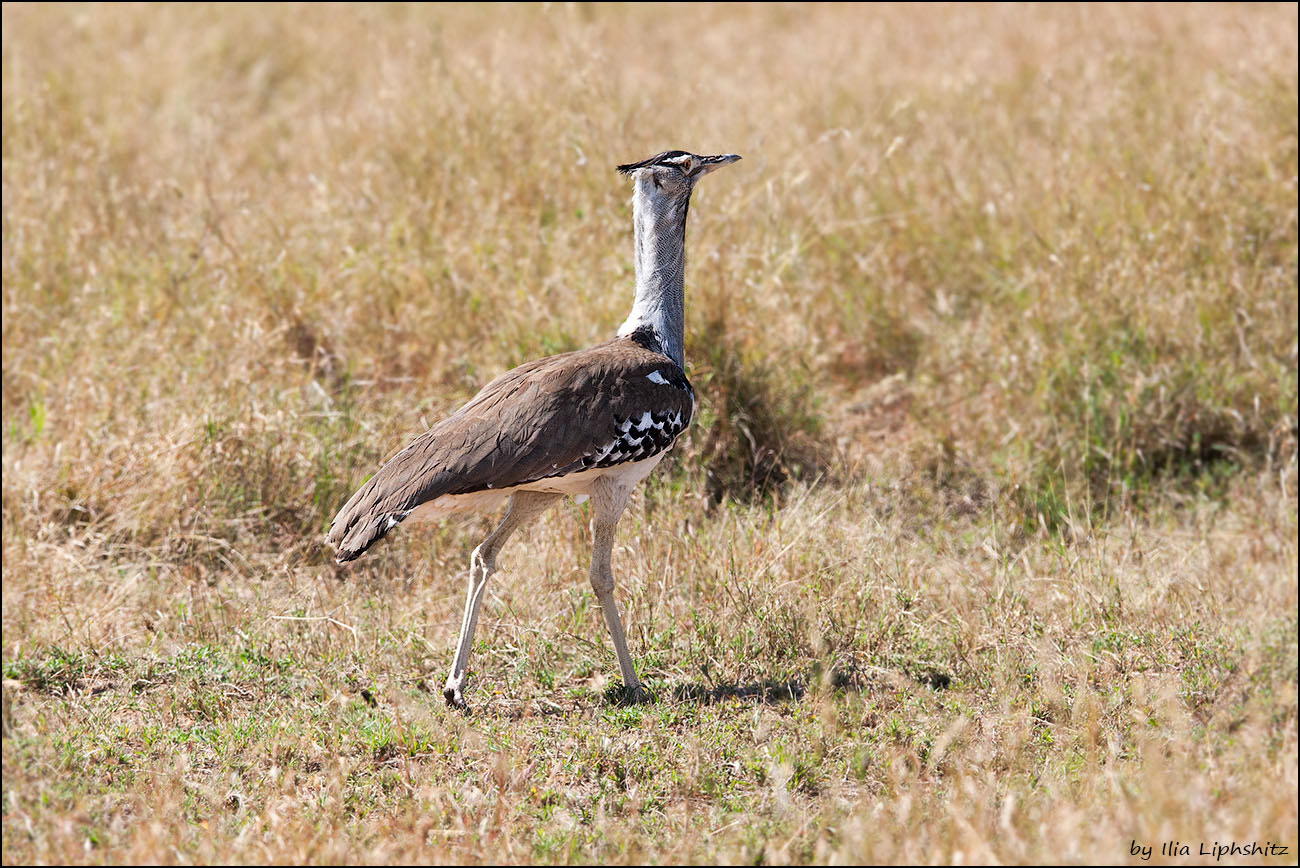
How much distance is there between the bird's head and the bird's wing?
0.60 metres

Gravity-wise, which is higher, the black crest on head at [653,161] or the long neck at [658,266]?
the black crest on head at [653,161]

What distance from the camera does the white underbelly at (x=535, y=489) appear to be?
12.2ft

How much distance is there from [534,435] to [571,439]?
0.11 meters

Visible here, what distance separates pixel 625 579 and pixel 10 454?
8.09 ft

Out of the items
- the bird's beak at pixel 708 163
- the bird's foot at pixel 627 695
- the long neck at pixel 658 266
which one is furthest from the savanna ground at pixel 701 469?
the bird's beak at pixel 708 163

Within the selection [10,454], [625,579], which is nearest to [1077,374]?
[625,579]

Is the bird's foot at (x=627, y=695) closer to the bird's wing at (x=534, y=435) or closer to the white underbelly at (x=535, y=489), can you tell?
the white underbelly at (x=535, y=489)

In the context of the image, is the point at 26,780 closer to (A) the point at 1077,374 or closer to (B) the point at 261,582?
(B) the point at 261,582

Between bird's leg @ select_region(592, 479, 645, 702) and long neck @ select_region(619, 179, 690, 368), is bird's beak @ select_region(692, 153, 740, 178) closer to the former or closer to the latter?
long neck @ select_region(619, 179, 690, 368)

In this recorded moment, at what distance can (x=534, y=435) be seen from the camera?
148 inches

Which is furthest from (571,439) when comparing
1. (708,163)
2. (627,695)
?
(708,163)

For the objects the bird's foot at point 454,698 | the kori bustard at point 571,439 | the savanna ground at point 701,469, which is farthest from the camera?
the bird's foot at point 454,698

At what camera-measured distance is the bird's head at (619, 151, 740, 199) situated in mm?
4301

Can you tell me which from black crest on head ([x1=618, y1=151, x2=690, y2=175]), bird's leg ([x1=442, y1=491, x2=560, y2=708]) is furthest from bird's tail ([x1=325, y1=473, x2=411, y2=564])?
black crest on head ([x1=618, y1=151, x2=690, y2=175])
